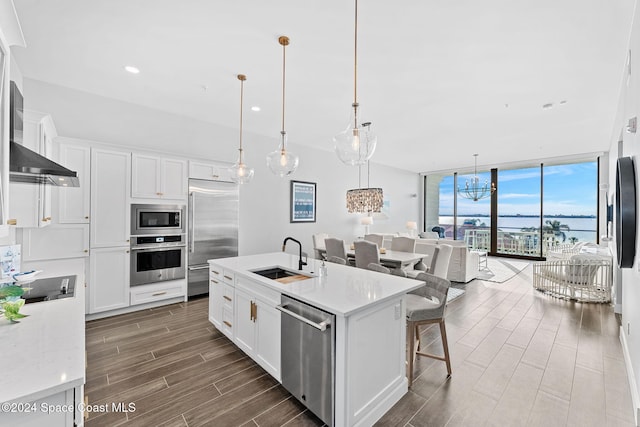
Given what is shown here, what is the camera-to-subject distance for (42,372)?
0.99m

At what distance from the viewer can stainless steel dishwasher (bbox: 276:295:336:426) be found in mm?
1739

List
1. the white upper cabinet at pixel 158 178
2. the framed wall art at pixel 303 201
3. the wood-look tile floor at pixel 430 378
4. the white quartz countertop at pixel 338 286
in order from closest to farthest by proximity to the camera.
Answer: the white quartz countertop at pixel 338 286 → the wood-look tile floor at pixel 430 378 → the white upper cabinet at pixel 158 178 → the framed wall art at pixel 303 201

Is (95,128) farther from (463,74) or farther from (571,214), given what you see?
(571,214)

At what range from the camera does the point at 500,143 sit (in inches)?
239

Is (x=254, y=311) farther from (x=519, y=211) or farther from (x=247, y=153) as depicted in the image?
(x=519, y=211)

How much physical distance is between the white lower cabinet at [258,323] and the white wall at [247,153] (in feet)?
8.66

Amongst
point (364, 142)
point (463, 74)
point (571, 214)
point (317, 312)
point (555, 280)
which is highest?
point (463, 74)

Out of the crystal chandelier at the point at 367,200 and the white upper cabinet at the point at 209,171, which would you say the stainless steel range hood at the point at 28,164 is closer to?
the white upper cabinet at the point at 209,171

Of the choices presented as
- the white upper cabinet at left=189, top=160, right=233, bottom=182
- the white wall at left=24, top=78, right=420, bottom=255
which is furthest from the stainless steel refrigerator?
the white wall at left=24, top=78, right=420, bottom=255

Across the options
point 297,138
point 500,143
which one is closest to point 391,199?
point 500,143

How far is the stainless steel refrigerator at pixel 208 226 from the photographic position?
432 cm

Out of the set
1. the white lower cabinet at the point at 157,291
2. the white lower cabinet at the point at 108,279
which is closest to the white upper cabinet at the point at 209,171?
the white lower cabinet at the point at 108,279

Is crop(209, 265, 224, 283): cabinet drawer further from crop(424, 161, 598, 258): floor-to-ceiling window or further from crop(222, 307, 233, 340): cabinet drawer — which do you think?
crop(424, 161, 598, 258): floor-to-ceiling window

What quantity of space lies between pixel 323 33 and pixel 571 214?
897 cm
